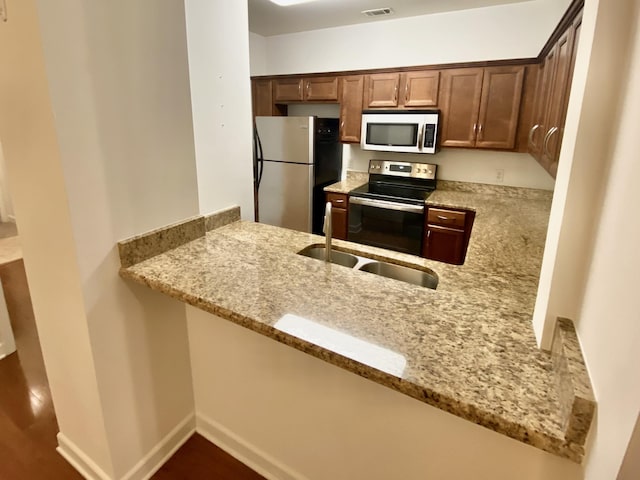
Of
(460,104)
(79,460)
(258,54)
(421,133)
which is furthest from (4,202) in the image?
(460,104)

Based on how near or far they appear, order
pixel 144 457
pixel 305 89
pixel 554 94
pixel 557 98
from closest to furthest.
→ pixel 144 457, pixel 557 98, pixel 554 94, pixel 305 89

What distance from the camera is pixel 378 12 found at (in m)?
3.34

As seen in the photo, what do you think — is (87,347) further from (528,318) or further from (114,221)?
(528,318)

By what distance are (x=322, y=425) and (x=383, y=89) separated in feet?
9.94

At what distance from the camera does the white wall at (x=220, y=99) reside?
1.66 meters

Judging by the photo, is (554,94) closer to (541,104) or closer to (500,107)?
(541,104)

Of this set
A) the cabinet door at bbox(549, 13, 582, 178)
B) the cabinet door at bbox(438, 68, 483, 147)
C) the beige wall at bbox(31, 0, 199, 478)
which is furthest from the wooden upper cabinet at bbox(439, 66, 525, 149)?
the beige wall at bbox(31, 0, 199, 478)

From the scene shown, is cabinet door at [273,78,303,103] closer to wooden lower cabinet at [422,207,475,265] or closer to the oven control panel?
the oven control panel

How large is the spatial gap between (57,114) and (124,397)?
1099mm

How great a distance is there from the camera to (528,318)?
1067 mm

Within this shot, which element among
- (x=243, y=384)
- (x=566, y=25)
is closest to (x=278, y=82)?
(x=566, y=25)

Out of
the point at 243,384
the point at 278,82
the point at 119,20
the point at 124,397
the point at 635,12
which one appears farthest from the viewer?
the point at 278,82

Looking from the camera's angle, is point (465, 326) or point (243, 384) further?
point (243, 384)

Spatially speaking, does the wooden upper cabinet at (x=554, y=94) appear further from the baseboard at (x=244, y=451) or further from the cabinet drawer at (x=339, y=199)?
the baseboard at (x=244, y=451)
